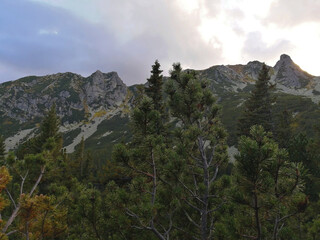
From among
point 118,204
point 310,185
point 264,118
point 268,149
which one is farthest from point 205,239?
point 264,118

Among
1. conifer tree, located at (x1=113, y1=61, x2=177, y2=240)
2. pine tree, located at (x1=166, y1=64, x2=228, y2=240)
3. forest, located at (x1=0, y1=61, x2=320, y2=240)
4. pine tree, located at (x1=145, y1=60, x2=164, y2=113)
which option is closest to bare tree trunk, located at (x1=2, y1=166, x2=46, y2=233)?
forest, located at (x1=0, y1=61, x2=320, y2=240)

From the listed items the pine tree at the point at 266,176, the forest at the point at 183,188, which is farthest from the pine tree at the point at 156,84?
the pine tree at the point at 266,176

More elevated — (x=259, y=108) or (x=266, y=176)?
(x=259, y=108)

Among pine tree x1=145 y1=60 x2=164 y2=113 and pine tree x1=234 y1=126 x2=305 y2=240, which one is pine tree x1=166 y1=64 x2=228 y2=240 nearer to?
pine tree x1=234 y1=126 x2=305 y2=240

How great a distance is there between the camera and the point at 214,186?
6.87 meters

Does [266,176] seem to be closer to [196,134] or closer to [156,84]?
[196,134]

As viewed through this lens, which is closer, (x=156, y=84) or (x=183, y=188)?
(x=183, y=188)

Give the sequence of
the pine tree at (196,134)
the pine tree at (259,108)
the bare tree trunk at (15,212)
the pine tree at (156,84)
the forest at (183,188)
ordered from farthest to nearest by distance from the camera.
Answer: the pine tree at (259,108), the pine tree at (156,84), the pine tree at (196,134), the bare tree trunk at (15,212), the forest at (183,188)

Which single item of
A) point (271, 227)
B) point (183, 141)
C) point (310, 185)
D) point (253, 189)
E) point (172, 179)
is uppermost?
point (183, 141)

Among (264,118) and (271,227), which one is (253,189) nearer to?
(271,227)

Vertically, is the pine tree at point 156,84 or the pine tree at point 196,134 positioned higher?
the pine tree at point 156,84

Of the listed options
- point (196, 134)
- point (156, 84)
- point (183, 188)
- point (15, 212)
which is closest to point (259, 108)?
point (156, 84)

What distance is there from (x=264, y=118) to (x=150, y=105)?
3303 cm

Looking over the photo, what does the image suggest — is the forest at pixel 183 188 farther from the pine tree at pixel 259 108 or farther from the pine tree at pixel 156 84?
the pine tree at pixel 259 108
